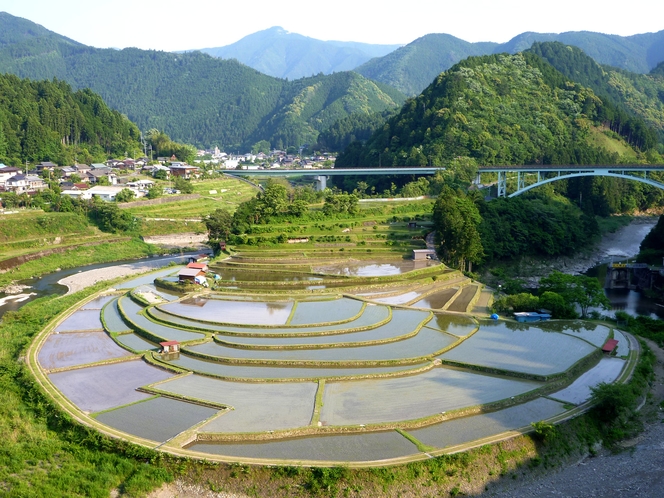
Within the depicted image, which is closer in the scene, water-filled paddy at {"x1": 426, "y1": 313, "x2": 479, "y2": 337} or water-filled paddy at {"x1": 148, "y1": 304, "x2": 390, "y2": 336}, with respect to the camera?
water-filled paddy at {"x1": 148, "y1": 304, "x2": 390, "y2": 336}

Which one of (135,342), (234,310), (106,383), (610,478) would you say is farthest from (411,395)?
(234,310)

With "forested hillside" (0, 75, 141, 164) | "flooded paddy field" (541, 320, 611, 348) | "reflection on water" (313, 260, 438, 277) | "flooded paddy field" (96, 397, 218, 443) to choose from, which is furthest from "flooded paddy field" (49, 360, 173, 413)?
"forested hillside" (0, 75, 141, 164)

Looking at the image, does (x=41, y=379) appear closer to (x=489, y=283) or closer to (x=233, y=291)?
(x=233, y=291)

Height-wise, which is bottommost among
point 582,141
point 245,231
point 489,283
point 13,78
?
point 489,283

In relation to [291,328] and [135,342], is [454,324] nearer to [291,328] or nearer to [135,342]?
[291,328]

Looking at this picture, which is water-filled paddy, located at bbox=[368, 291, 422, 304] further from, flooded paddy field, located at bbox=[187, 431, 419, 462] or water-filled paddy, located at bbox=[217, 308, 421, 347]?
flooded paddy field, located at bbox=[187, 431, 419, 462]

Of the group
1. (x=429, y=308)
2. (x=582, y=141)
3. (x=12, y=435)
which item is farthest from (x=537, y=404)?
(x=582, y=141)
